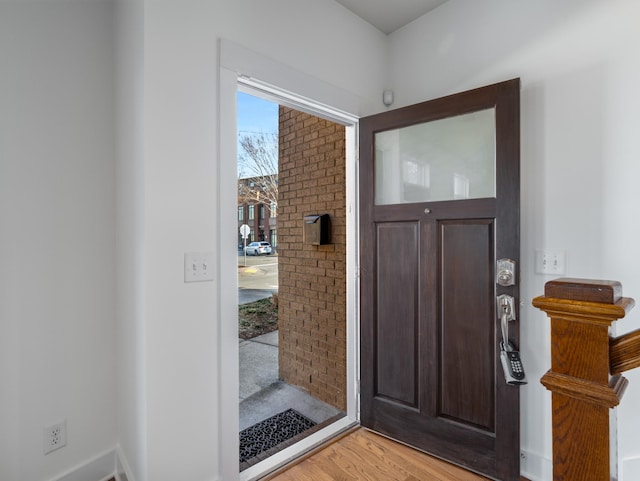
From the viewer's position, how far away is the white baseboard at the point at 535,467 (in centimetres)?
174

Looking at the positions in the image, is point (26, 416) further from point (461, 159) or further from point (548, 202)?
point (548, 202)

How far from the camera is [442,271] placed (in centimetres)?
196

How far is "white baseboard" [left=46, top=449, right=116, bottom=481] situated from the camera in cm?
165

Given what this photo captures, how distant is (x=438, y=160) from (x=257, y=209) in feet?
7.63

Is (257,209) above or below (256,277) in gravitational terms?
above

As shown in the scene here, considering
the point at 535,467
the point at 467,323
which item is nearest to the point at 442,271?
the point at 467,323

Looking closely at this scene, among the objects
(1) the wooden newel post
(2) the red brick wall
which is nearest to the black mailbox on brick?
(2) the red brick wall

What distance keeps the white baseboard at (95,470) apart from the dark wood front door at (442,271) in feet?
4.83

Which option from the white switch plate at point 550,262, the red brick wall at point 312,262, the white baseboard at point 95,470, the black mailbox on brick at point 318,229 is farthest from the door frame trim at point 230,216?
the white switch plate at point 550,262

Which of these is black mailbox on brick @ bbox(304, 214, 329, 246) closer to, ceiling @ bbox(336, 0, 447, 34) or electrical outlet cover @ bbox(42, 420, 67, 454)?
ceiling @ bbox(336, 0, 447, 34)

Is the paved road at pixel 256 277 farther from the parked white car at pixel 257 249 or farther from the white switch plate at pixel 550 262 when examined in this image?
the white switch plate at pixel 550 262

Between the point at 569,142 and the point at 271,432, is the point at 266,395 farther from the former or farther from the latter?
the point at 569,142

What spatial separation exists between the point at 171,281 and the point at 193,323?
0.73 ft

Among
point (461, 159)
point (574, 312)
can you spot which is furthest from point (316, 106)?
point (574, 312)
